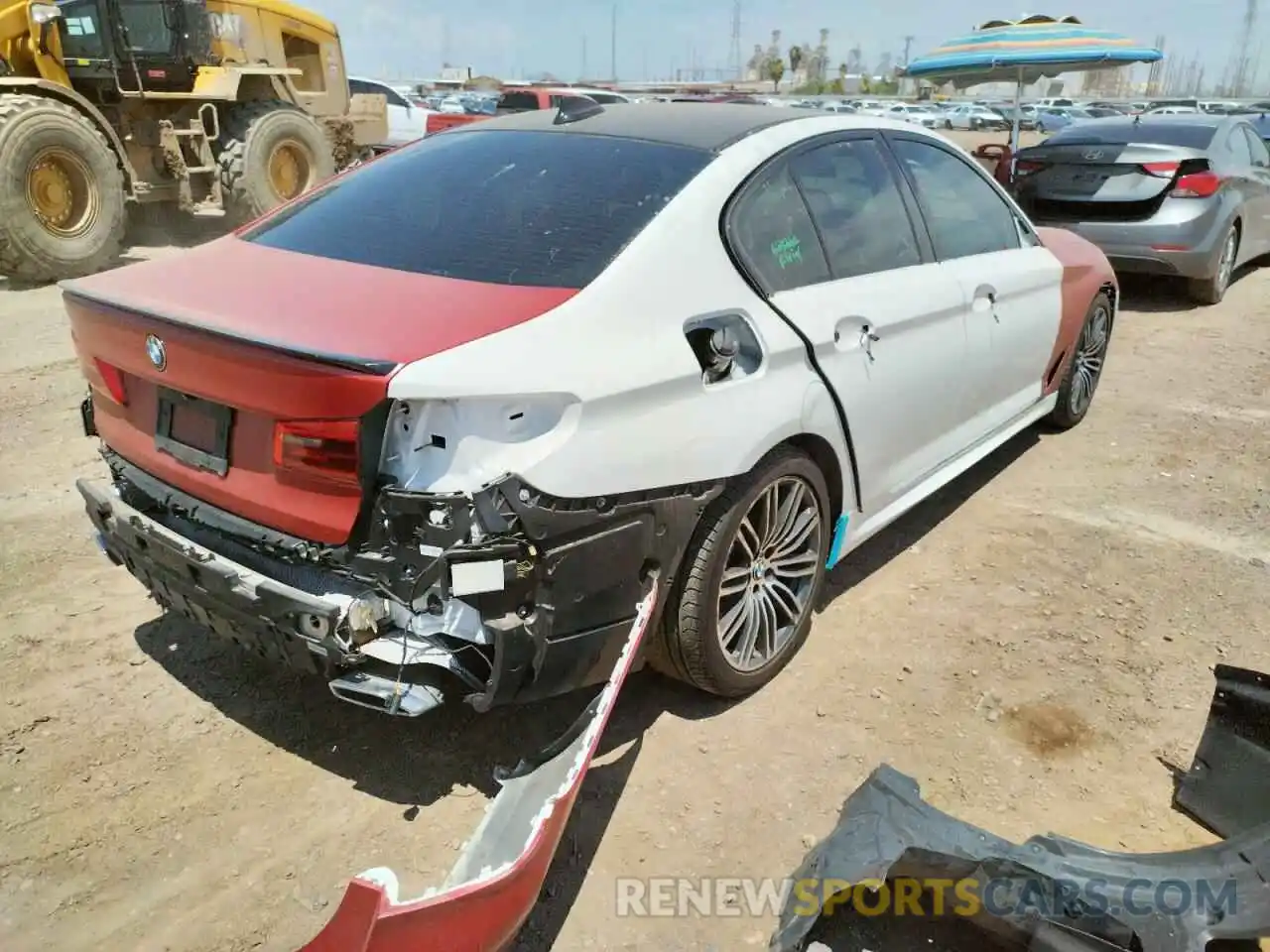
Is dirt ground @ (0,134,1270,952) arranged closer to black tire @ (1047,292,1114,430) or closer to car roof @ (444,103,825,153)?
black tire @ (1047,292,1114,430)

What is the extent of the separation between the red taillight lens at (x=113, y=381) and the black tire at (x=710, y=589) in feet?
5.22

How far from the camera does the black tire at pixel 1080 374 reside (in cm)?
513

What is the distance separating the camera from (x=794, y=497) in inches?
117

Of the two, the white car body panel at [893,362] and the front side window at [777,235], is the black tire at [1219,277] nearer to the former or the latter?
the white car body panel at [893,362]

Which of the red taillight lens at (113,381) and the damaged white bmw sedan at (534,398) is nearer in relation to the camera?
the damaged white bmw sedan at (534,398)

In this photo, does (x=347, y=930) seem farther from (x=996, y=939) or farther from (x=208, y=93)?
(x=208, y=93)

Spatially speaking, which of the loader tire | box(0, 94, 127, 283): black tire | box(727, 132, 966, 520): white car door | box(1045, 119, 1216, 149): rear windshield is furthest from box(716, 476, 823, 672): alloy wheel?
the loader tire

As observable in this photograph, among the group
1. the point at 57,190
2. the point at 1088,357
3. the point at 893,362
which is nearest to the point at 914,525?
the point at 893,362

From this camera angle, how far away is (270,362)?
7.21 ft

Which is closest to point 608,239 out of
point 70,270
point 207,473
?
point 207,473

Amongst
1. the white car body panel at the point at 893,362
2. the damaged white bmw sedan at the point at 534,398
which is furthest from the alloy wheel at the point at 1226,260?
the damaged white bmw sedan at the point at 534,398

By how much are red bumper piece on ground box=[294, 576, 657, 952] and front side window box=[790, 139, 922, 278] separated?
1555 mm

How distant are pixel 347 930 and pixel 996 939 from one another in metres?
1.40

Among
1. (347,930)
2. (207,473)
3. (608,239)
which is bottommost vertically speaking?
(347,930)
